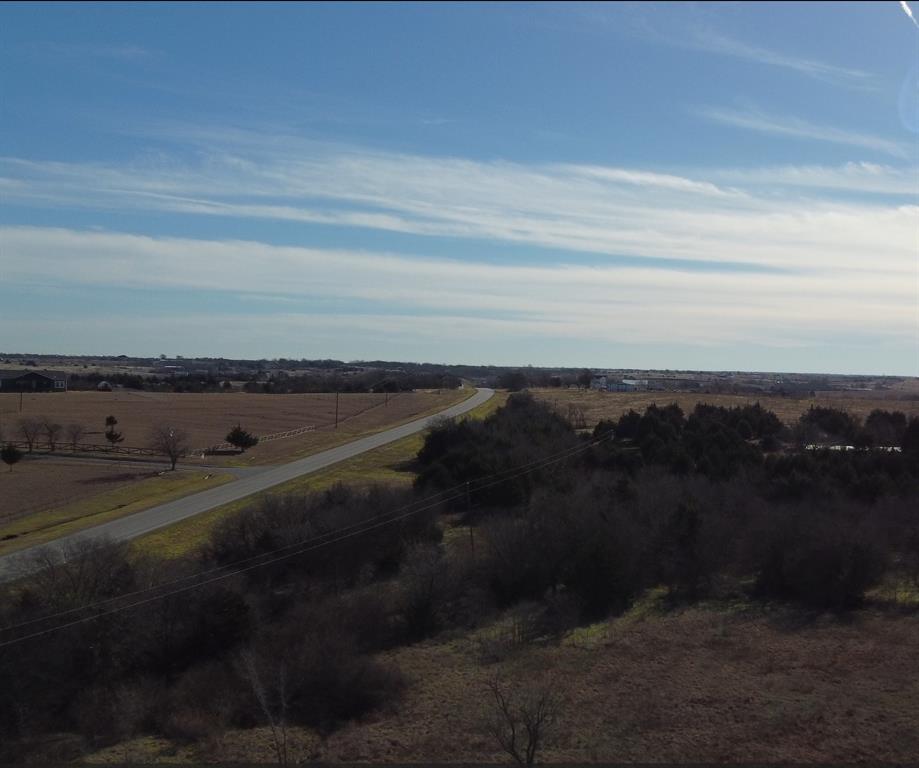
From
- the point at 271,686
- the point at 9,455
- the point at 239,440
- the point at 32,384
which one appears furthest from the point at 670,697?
the point at 32,384

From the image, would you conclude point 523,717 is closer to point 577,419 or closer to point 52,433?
point 52,433

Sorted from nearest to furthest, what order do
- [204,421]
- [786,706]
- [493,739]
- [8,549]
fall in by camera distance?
[493,739], [786,706], [8,549], [204,421]

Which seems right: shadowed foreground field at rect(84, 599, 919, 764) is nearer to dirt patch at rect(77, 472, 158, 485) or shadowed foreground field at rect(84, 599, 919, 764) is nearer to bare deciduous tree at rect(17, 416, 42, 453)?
dirt patch at rect(77, 472, 158, 485)

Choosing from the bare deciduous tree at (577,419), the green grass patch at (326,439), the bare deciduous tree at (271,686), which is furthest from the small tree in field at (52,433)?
the bare deciduous tree at (271,686)

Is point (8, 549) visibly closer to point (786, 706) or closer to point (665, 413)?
point (786, 706)

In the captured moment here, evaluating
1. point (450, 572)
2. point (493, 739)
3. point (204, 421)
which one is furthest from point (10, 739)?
point (204, 421)
